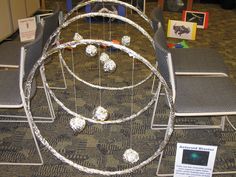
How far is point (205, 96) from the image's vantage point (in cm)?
191

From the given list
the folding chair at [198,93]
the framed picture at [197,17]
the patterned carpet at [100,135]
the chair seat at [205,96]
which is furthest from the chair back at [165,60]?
the framed picture at [197,17]

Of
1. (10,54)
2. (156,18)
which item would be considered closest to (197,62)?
(156,18)

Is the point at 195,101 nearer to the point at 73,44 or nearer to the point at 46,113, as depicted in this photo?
the point at 73,44

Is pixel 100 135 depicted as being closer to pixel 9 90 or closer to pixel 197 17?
pixel 9 90

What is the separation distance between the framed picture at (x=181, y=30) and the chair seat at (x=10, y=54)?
2.00m

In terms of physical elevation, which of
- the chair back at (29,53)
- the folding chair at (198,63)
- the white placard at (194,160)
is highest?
the chair back at (29,53)

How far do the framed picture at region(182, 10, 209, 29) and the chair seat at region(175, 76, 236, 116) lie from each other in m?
2.19

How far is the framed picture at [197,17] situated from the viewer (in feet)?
13.5

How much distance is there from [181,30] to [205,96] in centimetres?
216

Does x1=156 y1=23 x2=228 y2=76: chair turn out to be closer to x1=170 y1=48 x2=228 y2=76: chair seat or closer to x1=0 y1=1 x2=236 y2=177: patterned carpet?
x1=170 y1=48 x2=228 y2=76: chair seat

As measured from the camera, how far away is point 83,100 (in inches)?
113

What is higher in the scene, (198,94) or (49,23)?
(49,23)

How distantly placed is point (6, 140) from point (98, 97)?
0.94 m

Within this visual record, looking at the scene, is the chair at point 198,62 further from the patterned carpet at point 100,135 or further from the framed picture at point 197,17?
the framed picture at point 197,17
